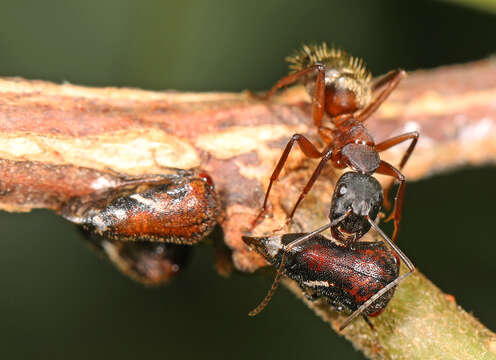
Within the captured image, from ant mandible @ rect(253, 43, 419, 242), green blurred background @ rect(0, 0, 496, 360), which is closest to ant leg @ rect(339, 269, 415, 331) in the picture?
ant mandible @ rect(253, 43, 419, 242)

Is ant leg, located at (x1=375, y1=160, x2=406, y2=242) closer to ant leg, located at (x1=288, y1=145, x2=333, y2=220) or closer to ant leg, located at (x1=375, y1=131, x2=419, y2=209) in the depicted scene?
ant leg, located at (x1=375, y1=131, x2=419, y2=209)

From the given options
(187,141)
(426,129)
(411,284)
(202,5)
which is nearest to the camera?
(411,284)

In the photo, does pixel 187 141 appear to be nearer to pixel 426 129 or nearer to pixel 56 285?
pixel 426 129

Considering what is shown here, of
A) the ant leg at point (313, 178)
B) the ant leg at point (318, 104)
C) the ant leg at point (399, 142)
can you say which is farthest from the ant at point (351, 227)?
the ant leg at point (318, 104)

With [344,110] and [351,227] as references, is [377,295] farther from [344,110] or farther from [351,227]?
[344,110]

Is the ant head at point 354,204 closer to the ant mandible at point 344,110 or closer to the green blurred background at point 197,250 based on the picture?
the ant mandible at point 344,110

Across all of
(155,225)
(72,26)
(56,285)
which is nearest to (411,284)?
(155,225)
